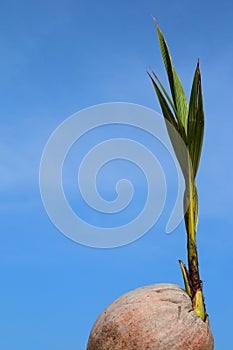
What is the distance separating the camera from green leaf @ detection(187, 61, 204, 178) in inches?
374

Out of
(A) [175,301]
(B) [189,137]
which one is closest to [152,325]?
(A) [175,301]

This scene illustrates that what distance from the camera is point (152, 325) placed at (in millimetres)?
8711

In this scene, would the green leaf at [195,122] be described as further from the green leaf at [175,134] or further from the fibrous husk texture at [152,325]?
the fibrous husk texture at [152,325]

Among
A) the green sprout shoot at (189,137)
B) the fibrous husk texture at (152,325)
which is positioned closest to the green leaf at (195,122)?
the green sprout shoot at (189,137)

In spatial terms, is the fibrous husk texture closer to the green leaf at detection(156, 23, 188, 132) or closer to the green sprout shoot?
the green sprout shoot

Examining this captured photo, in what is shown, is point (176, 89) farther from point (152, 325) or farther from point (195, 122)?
point (152, 325)

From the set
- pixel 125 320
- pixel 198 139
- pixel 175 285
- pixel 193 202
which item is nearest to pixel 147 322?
pixel 125 320

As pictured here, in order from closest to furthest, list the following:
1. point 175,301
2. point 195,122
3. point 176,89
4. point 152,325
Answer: point 152,325, point 175,301, point 195,122, point 176,89

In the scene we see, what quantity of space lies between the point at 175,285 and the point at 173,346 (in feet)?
3.88

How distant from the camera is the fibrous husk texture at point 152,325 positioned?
866cm

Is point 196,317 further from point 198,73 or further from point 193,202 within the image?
point 198,73

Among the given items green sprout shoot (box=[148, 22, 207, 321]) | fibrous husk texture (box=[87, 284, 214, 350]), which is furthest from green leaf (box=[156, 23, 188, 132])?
fibrous husk texture (box=[87, 284, 214, 350])

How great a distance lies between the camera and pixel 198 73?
9461mm

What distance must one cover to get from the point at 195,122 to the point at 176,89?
64cm
